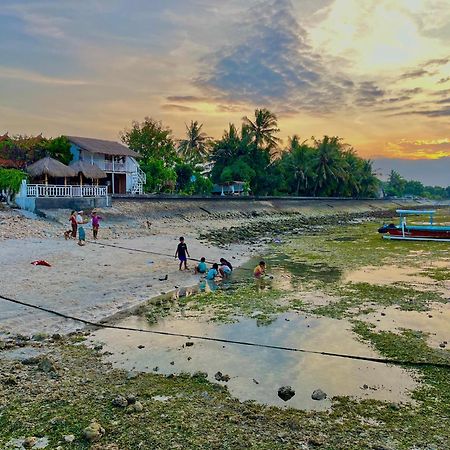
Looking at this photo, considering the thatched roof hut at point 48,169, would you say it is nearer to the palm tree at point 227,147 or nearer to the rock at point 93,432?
the rock at point 93,432

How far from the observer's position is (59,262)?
16.0m

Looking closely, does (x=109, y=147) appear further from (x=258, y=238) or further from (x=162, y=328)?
(x=162, y=328)

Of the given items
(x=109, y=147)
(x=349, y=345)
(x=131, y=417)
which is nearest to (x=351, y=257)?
(x=349, y=345)

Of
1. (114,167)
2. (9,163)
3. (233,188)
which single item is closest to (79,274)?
(9,163)

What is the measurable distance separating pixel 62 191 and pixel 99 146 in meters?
17.1

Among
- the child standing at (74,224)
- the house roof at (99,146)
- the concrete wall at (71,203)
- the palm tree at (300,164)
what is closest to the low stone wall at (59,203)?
the concrete wall at (71,203)

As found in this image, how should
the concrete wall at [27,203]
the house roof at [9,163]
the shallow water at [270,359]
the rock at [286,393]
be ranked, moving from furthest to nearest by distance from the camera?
the house roof at [9,163]
the concrete wall at [27,203]
the shallow water at [270,359]
the rock at [286,393]

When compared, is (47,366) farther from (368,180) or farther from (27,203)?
(368,180)

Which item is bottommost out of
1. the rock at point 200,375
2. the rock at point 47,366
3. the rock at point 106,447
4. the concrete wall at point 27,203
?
the rock at point 200,375

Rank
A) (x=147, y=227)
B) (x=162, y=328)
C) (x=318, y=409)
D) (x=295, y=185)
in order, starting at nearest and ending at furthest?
(x=318, y=409) < (x=162, y=328) < (x=147, y=227) < (x=295, y=185)

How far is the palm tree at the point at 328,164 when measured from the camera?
76.3 m

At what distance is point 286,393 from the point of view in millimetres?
6477

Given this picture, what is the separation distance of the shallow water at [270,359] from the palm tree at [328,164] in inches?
2736

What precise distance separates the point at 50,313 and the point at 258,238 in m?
22.0
